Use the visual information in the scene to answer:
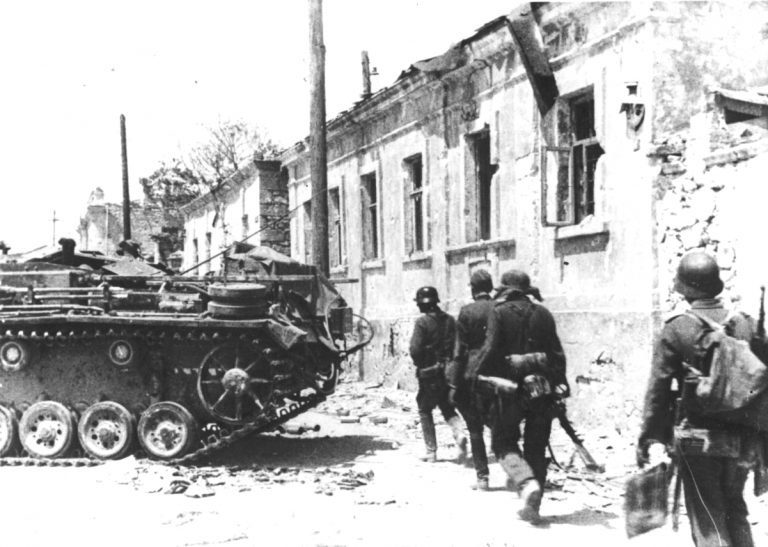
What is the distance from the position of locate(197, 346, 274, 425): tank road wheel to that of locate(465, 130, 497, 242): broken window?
5893 mm

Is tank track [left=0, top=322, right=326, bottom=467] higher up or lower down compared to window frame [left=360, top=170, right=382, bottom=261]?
lower down

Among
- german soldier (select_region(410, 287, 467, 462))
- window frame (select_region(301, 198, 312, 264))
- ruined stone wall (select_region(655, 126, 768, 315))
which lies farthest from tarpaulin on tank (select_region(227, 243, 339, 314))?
window frame (select_region(301, 198, 312, 264))

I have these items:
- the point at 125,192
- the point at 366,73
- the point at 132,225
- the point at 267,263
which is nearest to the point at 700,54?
the point at 267,263

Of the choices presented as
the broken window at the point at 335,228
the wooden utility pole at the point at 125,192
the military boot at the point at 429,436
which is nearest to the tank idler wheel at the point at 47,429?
the military boot at the point at 429,436

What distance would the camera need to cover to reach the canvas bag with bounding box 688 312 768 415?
393 centimetres

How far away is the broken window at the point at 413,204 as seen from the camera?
54.4ft

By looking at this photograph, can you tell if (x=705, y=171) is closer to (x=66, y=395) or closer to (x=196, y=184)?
(x=66, y=395)

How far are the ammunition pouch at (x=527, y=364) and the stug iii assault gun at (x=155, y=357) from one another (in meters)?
3.20

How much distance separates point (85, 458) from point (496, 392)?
200 inches

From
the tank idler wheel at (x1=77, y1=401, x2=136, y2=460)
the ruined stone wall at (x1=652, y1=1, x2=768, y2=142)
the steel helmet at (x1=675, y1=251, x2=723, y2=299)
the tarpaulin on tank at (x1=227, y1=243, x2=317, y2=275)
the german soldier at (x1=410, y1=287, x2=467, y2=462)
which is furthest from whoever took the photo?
the tarpaulin on tank at (x1=227, y1=243, x2=317, y2=275)

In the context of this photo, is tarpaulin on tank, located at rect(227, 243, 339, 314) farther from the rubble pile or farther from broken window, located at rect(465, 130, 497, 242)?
broken window, located at rect(465, 130, 497, 242)

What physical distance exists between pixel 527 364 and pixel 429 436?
10.0 ft

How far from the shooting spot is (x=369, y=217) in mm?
18781

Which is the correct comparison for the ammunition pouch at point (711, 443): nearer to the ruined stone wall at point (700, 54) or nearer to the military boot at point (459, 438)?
the military boot at point (459, 438)
